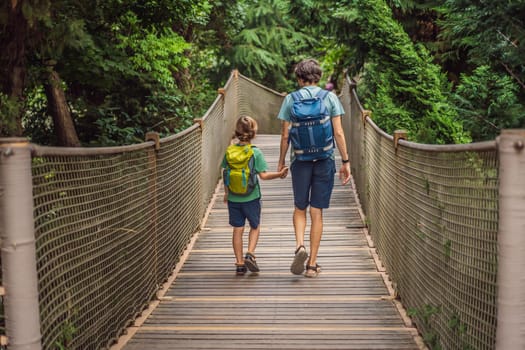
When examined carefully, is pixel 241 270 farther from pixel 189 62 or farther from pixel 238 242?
pixel 189 62

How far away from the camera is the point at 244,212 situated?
5.86 metres

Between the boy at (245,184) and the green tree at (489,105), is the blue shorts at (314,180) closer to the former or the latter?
the boy at (245,184)

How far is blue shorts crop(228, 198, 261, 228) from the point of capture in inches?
230

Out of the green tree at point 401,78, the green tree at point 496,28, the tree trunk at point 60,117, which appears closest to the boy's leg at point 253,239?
the green tree at point 496,28

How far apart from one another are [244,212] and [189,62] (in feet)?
13.3

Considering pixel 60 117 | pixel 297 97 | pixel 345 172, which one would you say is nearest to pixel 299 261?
pixel 345 172

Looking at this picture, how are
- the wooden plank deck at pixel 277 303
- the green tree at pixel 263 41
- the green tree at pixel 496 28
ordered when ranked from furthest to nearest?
the green tree at pixel 263 41 → the green tree at pixel 496 28 → the wooden plank deck at pixel 277 303

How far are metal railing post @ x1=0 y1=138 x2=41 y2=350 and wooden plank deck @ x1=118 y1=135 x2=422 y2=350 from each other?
5.32 ft

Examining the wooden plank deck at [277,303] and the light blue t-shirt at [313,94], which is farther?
the light blue t-shirt at [313,94]

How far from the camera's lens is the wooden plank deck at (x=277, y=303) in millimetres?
4242

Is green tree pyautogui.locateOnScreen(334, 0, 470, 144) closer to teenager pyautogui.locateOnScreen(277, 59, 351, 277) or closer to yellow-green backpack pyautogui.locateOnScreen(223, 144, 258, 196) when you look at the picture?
teenager pyautogui.locateOnScreen(277, 59, 351, 277)

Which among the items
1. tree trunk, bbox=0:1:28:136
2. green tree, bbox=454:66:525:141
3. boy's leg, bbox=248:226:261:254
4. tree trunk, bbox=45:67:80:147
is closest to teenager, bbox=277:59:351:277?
boy's leg, bbox=248:226:261:254

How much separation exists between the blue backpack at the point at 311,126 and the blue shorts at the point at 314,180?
12 cm

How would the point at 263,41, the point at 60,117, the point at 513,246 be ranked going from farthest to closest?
the point at 263,41 → the point at 60,117 → the point at 513,246
